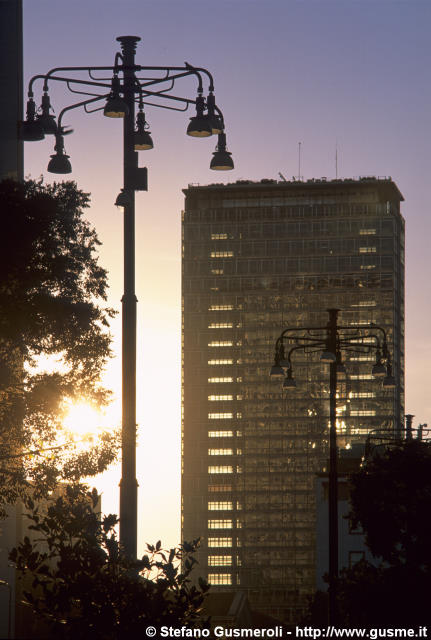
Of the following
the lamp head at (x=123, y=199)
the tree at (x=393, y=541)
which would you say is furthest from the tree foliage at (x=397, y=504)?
the lamp head at (x=123, y=199)

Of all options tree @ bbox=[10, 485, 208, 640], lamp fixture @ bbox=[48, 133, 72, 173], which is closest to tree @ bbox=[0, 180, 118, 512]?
lamp fixture @ bbox=[48, 133, 72, 173]

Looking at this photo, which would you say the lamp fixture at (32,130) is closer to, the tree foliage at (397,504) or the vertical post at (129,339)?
the vertical post at (129,339)

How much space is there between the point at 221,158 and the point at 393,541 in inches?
616

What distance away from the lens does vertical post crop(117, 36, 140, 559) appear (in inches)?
575

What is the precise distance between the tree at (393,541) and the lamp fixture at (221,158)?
42.7ft

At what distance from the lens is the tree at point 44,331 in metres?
24.1

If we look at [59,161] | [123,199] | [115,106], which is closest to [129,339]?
[123,199]

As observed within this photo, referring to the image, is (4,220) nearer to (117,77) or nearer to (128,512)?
(117,77)

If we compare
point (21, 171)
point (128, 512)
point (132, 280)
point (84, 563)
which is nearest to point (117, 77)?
point (132, 280)

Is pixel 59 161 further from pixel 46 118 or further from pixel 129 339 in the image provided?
pixel 129 339

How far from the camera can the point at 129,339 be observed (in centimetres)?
1523

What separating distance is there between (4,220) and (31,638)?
2245 centimetres

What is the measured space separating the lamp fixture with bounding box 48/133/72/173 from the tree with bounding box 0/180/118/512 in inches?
179

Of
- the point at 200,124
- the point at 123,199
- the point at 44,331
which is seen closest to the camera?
the point at 123,199
